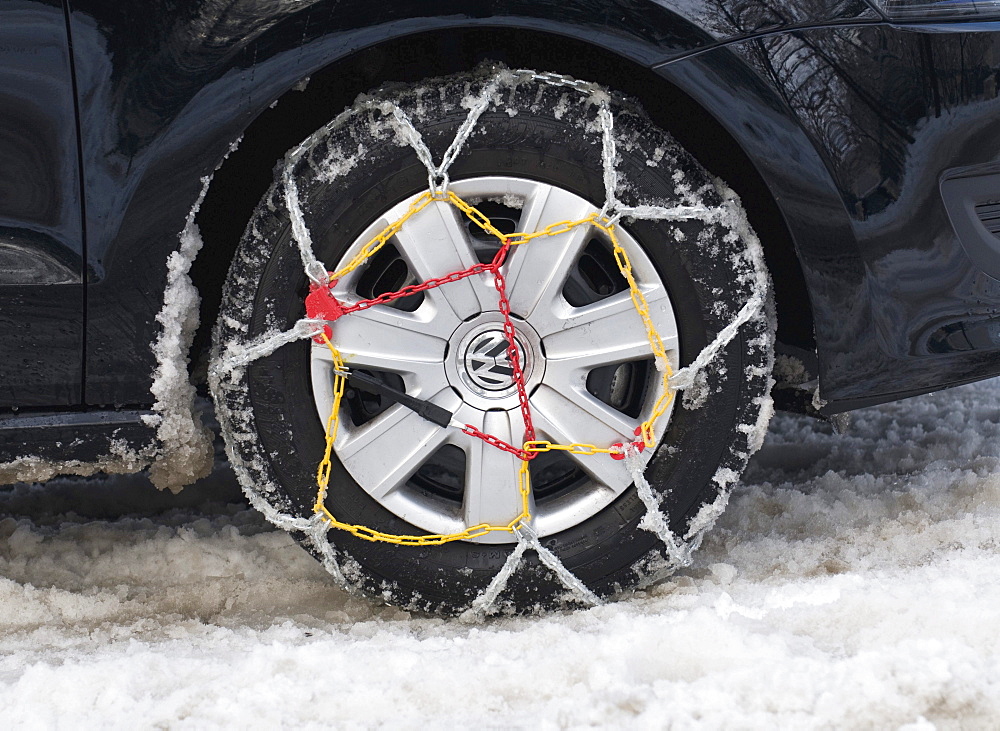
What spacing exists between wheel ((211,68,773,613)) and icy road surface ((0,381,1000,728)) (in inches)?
7.8

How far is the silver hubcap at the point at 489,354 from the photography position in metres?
1.54

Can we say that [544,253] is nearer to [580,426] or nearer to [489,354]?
[489,354]

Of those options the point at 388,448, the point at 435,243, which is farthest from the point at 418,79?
the point at 388,448

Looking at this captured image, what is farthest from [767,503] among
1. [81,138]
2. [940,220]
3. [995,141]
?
[81,138]

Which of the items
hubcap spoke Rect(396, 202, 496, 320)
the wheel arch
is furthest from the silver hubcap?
the wheel arch

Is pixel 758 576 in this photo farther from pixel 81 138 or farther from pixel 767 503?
pixel 81 138

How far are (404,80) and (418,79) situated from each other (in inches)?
1.1

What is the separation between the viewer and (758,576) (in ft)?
5.81

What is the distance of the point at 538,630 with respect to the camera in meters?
1.55

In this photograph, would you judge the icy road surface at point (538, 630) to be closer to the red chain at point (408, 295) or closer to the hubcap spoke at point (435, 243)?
the red chain at point (408, 295)

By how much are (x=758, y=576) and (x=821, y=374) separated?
17.7 inches

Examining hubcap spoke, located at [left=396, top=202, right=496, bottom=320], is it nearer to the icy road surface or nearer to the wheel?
the wheel

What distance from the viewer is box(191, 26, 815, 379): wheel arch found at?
5.13 feet

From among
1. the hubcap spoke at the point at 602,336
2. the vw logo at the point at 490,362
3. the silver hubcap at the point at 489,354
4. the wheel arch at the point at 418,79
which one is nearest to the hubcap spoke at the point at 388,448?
the silver hubcap at the point at 489,354
